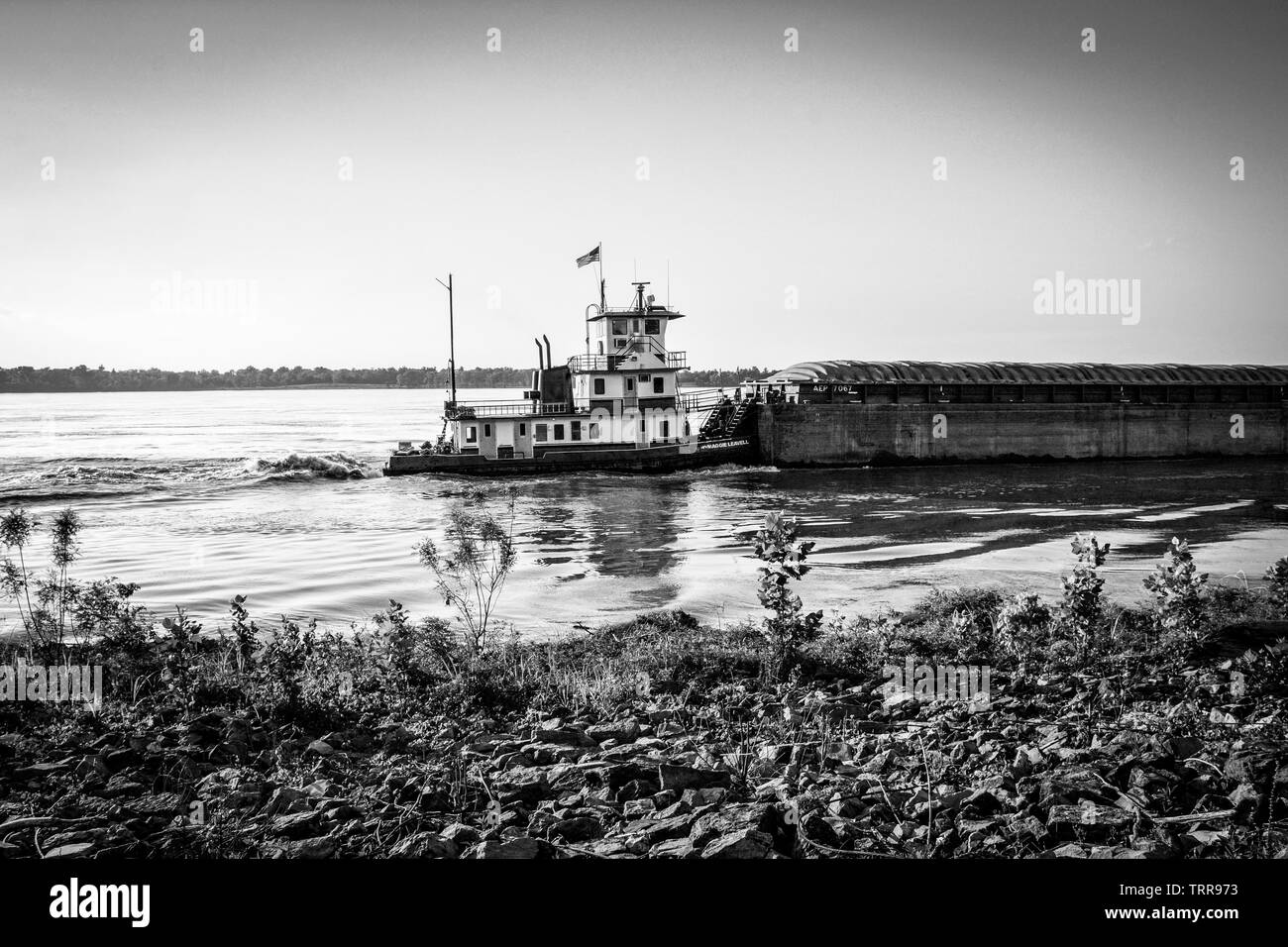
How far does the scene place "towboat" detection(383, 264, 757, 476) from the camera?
124ft

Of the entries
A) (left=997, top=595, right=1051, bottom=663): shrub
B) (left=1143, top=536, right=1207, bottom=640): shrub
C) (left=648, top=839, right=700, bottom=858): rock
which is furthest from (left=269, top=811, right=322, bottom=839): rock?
(left=1143, top=536, right=1207, bottom=640): shrub

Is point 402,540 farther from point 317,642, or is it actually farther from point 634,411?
point 634,411

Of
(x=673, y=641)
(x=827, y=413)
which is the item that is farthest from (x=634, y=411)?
(x=673, y=641)

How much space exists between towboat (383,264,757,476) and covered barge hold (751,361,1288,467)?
12.1 ft

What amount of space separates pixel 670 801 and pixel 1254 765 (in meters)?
3.60

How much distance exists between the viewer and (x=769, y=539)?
367 inches

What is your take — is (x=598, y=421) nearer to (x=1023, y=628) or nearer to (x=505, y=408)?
(x=505, y=408)

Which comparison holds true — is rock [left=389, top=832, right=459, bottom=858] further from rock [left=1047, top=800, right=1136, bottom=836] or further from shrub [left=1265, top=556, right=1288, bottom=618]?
shrub [left=1265, top=556, right=1288, bottom=618]

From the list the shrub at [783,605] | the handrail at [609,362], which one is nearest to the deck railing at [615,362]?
the handrail at [609,362]

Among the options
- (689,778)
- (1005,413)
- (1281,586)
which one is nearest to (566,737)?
(689,778)

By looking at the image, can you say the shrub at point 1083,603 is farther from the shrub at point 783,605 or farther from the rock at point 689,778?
the rock at point 689,778

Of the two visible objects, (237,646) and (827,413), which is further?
(827,413)

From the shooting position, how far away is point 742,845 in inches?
174

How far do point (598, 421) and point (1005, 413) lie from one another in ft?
71.9
